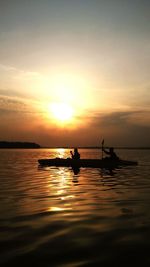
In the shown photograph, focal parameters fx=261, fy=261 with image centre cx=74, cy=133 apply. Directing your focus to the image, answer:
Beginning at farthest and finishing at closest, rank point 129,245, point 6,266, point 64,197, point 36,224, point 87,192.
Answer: point 87,192
point 64,197
point 36,224
point 129,245
point 6,266

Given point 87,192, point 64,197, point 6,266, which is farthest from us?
point 87,192

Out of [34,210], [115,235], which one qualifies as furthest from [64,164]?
[115,235]

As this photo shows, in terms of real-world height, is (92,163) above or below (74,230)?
above

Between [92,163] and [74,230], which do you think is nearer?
[74,230]

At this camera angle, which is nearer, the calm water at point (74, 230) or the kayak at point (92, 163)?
the calm water at point (74, 230)

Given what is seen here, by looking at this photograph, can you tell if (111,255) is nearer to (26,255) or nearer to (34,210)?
(26,255)

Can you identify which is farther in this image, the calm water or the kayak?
the kayak

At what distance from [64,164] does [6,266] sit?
88.4ft

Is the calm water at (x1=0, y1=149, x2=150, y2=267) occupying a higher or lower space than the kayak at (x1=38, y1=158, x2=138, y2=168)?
lower

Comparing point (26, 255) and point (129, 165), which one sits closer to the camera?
point (26, 255)

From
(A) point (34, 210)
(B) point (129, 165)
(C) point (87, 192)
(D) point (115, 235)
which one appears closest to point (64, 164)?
(B) point (129, 165)

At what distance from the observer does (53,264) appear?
19.0ft

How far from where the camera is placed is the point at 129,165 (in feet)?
109

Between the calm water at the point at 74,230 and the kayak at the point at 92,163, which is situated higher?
the kayak at the point at 92,163
